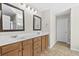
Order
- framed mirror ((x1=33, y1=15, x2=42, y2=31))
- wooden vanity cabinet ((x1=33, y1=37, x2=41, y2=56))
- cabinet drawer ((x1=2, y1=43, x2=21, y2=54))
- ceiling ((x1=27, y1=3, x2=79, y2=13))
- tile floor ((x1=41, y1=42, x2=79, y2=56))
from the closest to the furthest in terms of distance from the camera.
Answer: cabinet drawer ((x1=2, y1=43, x2=21, y2=54)) < ceiling ((x1=27, y1=3, x2=79, y2=13)) < tile floor ((x1=41, y1=42, x2=79, y2=56)) < framed mirror ((x1=33, y1=15, x2=42, y2=31)) < wooden vanity cabinet ((x1=33, y1=37, x2=41, y2=56))

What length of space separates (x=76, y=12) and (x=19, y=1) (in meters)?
0.88

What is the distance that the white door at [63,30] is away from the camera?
1.47m

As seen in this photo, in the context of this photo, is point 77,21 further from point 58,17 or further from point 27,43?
point 27,43

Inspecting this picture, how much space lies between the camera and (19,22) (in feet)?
5.47

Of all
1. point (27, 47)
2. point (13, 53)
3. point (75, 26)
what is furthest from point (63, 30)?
point (13, 53)

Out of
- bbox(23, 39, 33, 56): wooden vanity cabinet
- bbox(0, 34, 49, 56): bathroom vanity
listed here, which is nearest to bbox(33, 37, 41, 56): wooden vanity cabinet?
bbox(0, 34, 49, 56): bathroom vanity

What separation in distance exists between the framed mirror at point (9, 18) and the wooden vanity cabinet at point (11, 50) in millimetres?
384

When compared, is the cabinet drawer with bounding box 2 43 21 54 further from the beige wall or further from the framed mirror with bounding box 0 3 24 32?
the beige wall

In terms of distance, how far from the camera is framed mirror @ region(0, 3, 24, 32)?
148cm

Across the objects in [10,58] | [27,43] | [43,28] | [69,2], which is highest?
[69,2]

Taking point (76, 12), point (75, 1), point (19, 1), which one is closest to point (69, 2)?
point (75, 1)

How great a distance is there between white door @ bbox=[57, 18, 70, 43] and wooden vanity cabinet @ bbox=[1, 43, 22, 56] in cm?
69

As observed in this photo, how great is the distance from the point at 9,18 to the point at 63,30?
0.93 m

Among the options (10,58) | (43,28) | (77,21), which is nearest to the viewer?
(10,58)
